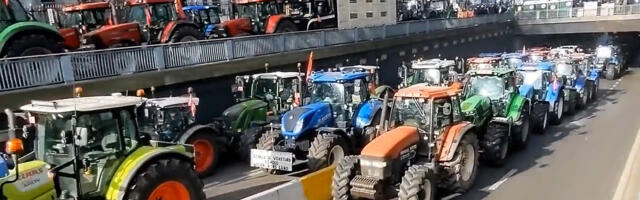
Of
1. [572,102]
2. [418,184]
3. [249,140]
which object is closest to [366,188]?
[418,184]

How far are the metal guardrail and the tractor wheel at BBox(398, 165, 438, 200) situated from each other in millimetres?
7316

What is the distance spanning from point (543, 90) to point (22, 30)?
44.5 ft

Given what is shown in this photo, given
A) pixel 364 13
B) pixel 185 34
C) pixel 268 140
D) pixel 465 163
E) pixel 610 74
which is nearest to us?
pixel 465 163

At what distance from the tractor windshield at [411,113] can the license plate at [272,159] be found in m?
2.13

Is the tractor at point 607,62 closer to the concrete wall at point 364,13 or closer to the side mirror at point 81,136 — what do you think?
the concrete wall at point 364,13

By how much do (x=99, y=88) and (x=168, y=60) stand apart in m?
2.12

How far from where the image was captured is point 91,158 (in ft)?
21.8

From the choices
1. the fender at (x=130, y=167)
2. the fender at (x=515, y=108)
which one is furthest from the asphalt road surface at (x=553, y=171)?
the fender at (x=130, y=167)

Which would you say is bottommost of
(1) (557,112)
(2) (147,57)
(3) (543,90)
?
(1) (557,112)

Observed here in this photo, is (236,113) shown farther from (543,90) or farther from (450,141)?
(543,90)

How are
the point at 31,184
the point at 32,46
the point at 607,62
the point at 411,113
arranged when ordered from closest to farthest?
the point at 31,184
the point at 411,113
the point at 32,46
the point at 607,62

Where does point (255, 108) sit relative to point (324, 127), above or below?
above

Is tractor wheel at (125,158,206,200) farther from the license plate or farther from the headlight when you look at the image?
the headlight

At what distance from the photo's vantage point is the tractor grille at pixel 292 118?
33.9ft
